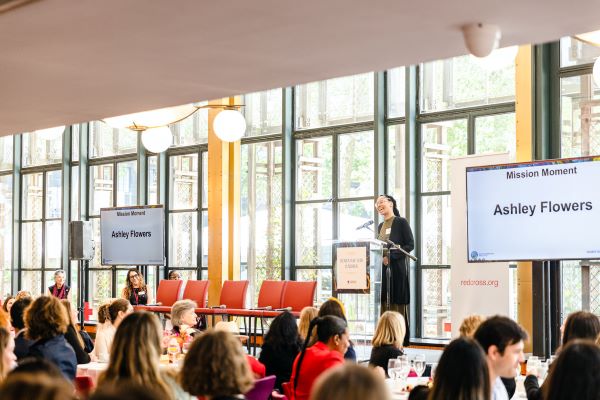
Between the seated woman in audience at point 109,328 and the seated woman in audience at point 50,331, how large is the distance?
1.92 meters

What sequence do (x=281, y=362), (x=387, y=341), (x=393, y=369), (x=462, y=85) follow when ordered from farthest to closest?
1. (x=462, y=85)
2. (x=281, y=362)
3. (x=387, y=341)
4. (x=393, y=369)

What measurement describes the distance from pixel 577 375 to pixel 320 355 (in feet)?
8.19

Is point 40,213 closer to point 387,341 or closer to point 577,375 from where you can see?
point 387,341

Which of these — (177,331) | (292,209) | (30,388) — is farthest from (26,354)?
(292,209)

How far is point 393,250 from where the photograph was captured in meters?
10.8

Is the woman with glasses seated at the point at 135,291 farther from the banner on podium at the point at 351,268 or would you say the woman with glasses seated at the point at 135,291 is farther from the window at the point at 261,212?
the banner on podium at the point at 351,268

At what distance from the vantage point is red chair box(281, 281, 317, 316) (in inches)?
473

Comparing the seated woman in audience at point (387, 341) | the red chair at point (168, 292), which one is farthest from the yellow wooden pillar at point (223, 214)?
the seated woman in audience at point (387, 341)

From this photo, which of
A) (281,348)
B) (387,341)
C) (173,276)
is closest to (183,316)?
(281,348)

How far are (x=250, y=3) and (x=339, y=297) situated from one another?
21.3ft

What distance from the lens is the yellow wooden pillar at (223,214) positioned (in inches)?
563

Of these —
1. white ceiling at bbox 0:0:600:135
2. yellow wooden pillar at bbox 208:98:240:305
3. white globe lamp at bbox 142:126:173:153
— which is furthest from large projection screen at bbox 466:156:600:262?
yellow wooden pillar at bbox 208:98:240:305

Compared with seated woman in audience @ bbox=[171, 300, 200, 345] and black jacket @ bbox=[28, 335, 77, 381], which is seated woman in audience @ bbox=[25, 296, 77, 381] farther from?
seated woman in audience @ bbox=[171, 300, 200, 345]

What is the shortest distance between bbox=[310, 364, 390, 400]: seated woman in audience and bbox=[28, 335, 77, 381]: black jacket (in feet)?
12.5
